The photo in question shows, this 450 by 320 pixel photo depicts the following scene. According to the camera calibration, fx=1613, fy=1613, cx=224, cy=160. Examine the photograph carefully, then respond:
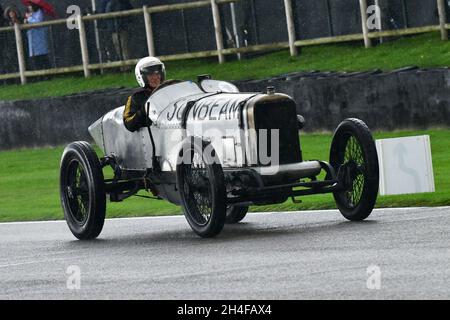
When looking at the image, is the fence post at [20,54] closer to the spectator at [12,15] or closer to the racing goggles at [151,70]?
the spectator at [12,15]

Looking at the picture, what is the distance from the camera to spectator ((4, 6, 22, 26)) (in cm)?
3294

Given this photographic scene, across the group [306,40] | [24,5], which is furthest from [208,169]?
[24,5]

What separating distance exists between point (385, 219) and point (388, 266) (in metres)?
3.68

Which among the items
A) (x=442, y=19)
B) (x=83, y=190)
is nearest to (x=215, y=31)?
(x=442, y=19)

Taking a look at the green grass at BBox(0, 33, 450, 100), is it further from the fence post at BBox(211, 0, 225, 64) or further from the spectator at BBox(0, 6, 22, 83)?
the spectator at BBox(0, 6, 22, 83)

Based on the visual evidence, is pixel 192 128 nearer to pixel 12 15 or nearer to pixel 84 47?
pixel 84 47

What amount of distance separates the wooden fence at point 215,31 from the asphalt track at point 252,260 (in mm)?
10502

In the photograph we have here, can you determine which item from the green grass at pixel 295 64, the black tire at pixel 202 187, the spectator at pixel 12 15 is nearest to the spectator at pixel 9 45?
the spectator at pixel 12 15

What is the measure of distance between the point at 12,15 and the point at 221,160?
18.9 meters

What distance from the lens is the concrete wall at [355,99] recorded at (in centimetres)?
2236

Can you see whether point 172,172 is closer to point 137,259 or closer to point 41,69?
point 137,259

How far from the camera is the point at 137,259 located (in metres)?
13.3

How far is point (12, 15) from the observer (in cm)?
3294

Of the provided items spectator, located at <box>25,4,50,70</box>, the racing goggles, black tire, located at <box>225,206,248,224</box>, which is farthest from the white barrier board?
spectator, located at <box>25,4,50,70</box>
